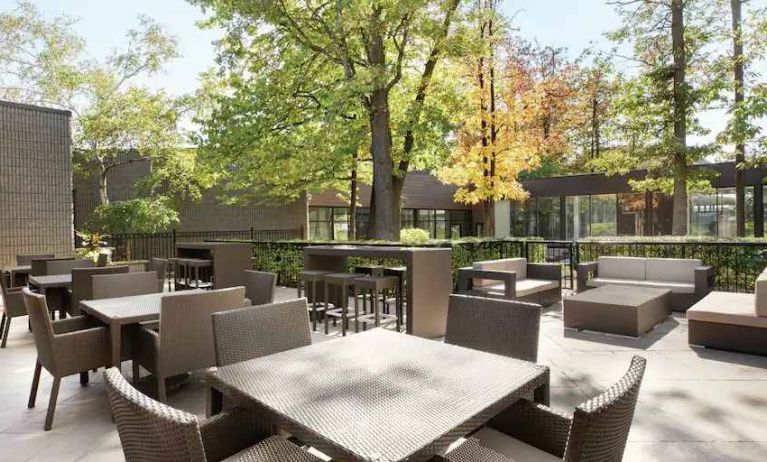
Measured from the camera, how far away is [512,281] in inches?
266

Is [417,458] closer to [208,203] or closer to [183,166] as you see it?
[183,166]

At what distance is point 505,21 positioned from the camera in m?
13.8

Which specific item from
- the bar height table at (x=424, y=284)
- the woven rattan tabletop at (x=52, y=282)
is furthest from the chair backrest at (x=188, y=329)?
the woven rattan tabletop at (x=52, y=282)

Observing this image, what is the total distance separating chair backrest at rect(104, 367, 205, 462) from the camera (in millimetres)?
1312

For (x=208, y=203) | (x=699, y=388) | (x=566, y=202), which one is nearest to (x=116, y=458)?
(x=699, y=388)

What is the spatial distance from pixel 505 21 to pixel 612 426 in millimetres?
14424

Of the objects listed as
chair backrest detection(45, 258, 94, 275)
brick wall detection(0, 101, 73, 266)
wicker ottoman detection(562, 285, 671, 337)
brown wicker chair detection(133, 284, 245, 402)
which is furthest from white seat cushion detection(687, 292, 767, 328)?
brick wall detection(0, 101, 73, 266)

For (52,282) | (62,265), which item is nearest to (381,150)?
(62,265)

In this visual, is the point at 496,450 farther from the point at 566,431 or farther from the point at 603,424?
the point at 603,424

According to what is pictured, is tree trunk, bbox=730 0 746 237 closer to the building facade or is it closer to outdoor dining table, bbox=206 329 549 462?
the building facade

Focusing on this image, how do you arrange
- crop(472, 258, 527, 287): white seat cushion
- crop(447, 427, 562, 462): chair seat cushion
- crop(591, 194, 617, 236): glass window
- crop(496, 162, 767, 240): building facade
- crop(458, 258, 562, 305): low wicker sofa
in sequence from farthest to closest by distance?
crop(591, 194, 617, 236): glass window, crop(496, 162, 767, 240): building facade, crop(472, 258, 527, 287): white seat cushion, crop(458, 258, 562, 305): low wicker sofa, crop(447, 427, 562, 462): chair seat cushion

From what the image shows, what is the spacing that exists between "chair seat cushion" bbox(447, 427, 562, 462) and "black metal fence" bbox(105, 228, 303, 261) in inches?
502

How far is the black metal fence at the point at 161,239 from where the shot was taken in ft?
46.3

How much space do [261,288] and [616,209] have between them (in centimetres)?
1839
